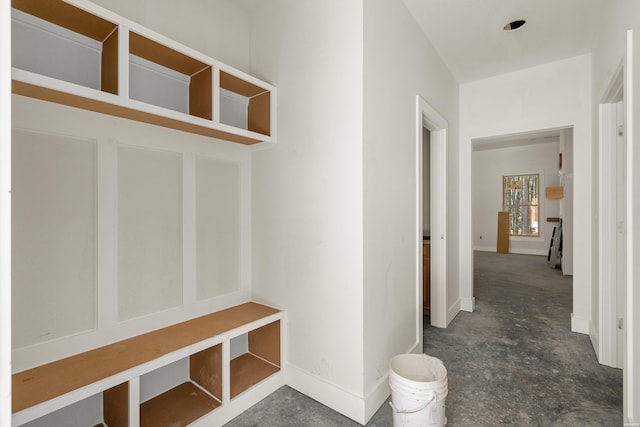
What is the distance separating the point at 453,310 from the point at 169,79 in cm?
349

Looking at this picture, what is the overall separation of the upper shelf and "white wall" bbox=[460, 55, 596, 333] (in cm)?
264

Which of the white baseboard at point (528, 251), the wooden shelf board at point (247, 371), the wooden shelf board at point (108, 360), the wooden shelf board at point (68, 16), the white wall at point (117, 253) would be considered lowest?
the wooden shelf board at point (247, 371)

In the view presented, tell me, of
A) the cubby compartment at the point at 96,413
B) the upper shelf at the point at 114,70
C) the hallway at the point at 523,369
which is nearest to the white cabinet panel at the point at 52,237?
the upper shelf at the point at 114,70

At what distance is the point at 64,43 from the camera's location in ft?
5.25

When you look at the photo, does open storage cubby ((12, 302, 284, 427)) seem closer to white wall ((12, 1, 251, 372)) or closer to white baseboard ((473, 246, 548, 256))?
white wall ((12, 1, 251, 372))

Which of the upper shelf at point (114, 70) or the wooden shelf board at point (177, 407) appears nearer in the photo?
the upper shelf at point (114, 70)

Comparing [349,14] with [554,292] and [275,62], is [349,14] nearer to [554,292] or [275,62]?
[275,62]

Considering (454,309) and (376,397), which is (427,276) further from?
(376,397)

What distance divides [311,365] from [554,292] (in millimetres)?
4245

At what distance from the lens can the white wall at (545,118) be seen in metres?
3.11

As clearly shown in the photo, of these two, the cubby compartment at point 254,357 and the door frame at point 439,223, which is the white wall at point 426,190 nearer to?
the door frame at point 439,223

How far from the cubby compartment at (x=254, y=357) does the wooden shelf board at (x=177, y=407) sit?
18 cm

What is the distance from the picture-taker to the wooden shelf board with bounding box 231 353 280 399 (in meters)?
2.00
